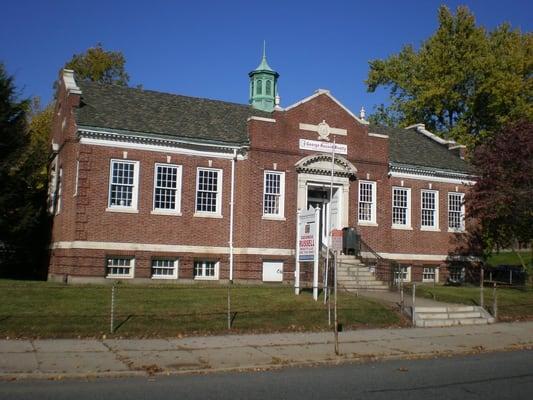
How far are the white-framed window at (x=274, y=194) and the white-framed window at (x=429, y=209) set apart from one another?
27.6 feet

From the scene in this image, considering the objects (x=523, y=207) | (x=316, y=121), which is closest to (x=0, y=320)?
(x=316, y=121)

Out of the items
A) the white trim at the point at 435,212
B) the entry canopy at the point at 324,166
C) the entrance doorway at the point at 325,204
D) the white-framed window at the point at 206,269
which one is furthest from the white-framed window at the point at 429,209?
the white-framed window at the point at 206,269

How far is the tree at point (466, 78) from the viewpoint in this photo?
44.0 m

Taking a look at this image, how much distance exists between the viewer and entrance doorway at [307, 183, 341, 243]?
92.9ft

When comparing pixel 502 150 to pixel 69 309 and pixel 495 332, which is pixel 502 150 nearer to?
pixel 495 332

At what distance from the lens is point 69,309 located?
53.6 ft

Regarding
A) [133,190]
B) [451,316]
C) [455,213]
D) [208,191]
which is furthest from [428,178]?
[133,190]

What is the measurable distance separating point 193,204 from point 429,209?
41.9 feet

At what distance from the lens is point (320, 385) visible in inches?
399

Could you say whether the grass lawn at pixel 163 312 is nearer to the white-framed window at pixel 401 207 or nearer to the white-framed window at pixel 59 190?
the white-framed window at pixel 59 190

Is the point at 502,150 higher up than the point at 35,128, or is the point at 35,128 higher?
the point at 35,128

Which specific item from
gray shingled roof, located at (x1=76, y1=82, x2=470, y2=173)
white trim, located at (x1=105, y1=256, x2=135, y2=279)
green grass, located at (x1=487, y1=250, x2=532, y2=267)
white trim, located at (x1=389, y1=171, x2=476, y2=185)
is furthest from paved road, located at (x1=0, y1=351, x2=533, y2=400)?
green grass, located at (x1=487, y1=250, x2=532, y2=267)

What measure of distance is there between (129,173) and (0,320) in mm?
11078

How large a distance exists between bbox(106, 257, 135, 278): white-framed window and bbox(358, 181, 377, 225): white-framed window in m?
10.8
